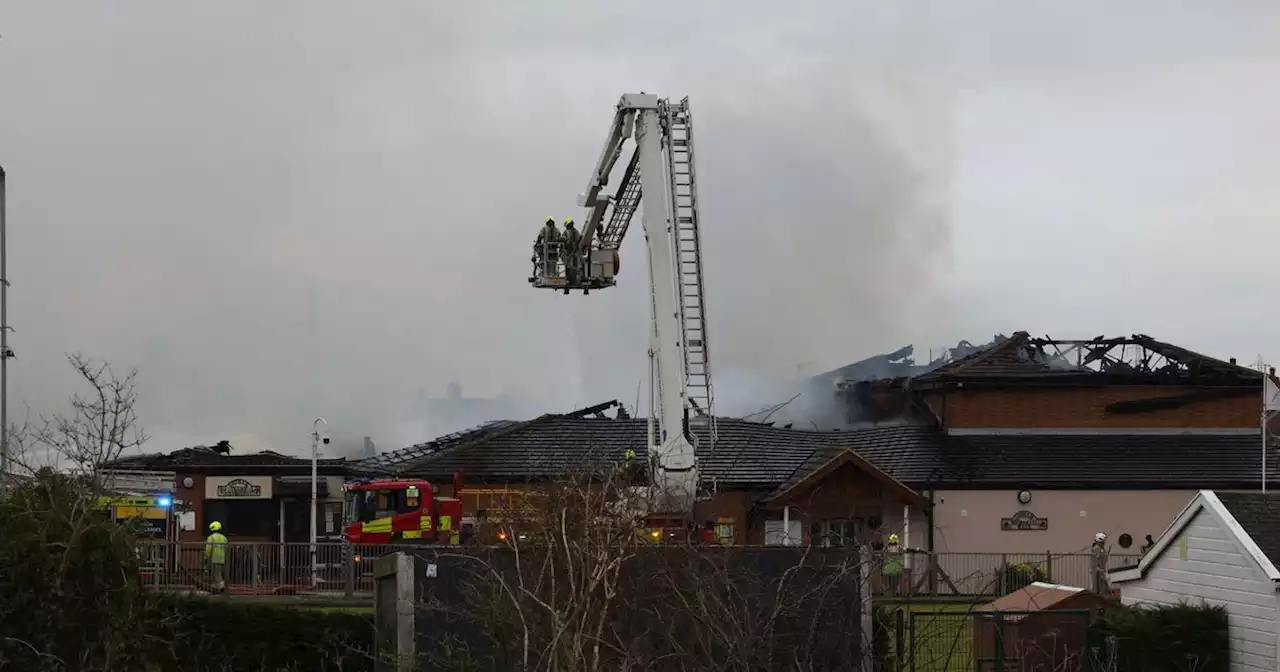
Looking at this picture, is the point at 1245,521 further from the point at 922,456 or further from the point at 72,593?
the point at 922,456

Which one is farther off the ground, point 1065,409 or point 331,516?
point 1065,409

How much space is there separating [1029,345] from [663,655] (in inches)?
1322

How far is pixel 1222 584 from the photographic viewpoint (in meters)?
24.2

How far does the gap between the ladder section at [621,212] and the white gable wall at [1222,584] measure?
525 inches

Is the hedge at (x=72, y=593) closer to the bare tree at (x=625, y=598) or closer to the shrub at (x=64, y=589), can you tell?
the shrub at (x=64, y=589)

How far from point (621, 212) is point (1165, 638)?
1606cm

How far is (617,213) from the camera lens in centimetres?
3541

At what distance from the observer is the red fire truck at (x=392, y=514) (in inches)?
1462

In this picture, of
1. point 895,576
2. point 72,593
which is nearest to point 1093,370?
point 895,576

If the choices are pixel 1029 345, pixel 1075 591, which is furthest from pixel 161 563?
pixel 1029 345

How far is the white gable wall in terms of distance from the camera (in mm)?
22938

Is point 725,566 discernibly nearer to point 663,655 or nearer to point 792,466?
point 663,655

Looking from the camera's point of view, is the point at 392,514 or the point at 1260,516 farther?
the point at 392,514

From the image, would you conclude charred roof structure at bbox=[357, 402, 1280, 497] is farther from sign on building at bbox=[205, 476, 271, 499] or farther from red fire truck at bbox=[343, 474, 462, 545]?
red fire truck at bbox=[343, 474, 462, 545]
